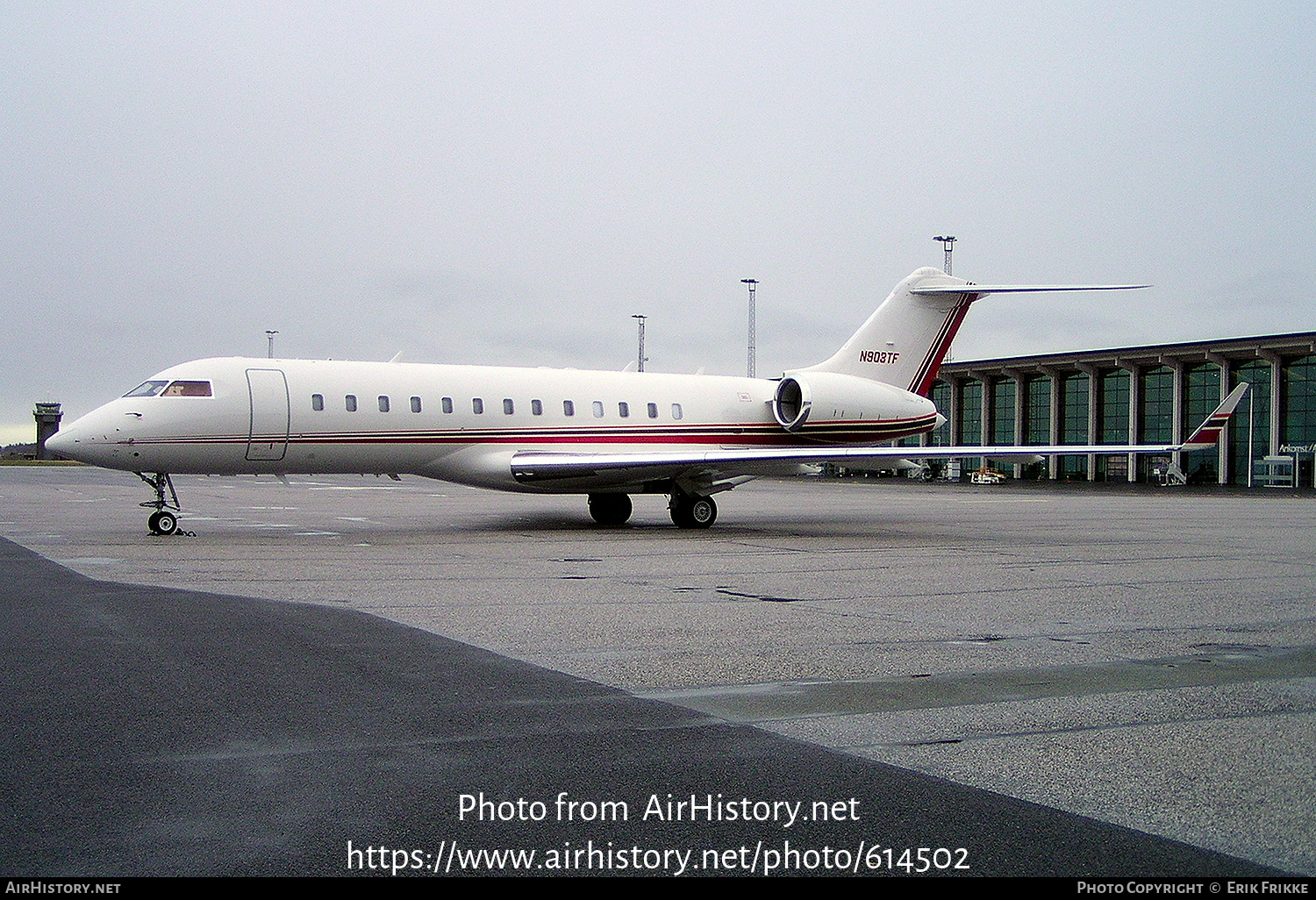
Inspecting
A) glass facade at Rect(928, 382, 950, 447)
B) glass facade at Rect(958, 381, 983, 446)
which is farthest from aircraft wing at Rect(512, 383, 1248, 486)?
→ glass facade at Rect(928, 382, 950, 447)

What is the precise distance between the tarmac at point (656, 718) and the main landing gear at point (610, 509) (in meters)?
9.33

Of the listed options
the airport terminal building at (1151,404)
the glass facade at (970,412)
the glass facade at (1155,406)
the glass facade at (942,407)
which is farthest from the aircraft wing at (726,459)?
the glass facade at (942,407)

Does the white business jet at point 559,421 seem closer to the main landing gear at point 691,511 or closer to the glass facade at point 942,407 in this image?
the main landing gear at point 691,511

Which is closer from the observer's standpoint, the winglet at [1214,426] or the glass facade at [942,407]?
the winglet at [1214,426]

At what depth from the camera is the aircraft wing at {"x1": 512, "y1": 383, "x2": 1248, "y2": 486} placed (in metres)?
19.8

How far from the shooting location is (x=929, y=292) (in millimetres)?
25375

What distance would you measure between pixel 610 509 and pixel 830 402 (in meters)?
5.12

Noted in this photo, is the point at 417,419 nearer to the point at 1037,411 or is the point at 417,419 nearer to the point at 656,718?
the point at 656,718

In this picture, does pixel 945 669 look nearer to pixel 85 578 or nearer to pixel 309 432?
pixel 85 578

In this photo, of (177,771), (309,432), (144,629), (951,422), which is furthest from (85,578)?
(951,422)

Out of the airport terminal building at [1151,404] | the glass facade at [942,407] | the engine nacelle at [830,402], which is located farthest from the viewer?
the glass facade at [942,407]

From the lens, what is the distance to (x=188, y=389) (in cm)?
1847

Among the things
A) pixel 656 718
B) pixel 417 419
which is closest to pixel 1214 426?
pixel 417 419

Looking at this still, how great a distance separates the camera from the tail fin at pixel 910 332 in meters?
25.2
